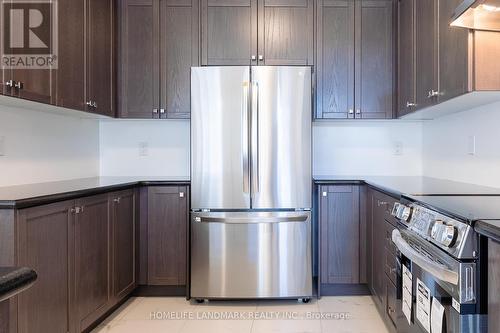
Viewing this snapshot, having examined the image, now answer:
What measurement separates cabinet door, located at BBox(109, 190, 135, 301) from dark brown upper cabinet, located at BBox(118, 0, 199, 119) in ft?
2.45

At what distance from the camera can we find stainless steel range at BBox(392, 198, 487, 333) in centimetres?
118

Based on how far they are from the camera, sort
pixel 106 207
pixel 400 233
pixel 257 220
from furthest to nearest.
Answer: pixel 257 220, pixel 106 207, pixel 400 233

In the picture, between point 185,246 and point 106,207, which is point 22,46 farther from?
point 185,246

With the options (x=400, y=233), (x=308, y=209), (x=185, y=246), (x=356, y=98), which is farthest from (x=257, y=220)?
(x=356, y=98)

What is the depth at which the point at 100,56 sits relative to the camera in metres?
2.68

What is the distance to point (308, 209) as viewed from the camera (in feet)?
8.70

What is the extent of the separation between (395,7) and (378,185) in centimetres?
146

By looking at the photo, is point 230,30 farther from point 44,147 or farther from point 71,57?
point 44,147

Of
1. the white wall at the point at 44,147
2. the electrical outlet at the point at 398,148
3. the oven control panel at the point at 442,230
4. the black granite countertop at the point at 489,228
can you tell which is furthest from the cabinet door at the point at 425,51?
the white wall at the point at 44,147

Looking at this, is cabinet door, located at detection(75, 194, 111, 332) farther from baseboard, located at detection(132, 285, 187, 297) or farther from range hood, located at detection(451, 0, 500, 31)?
range hood, located at detection(451, 0, 500, 31)

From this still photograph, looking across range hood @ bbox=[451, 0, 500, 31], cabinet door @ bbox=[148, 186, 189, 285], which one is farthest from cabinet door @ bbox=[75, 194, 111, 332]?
range hood @ bbox=[451, 0, 500, 31]

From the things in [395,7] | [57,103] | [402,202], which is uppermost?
[395,7]

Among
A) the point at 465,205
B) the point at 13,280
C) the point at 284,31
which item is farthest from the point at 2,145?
the point at 465,205

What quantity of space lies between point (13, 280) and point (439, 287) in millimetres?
1352
